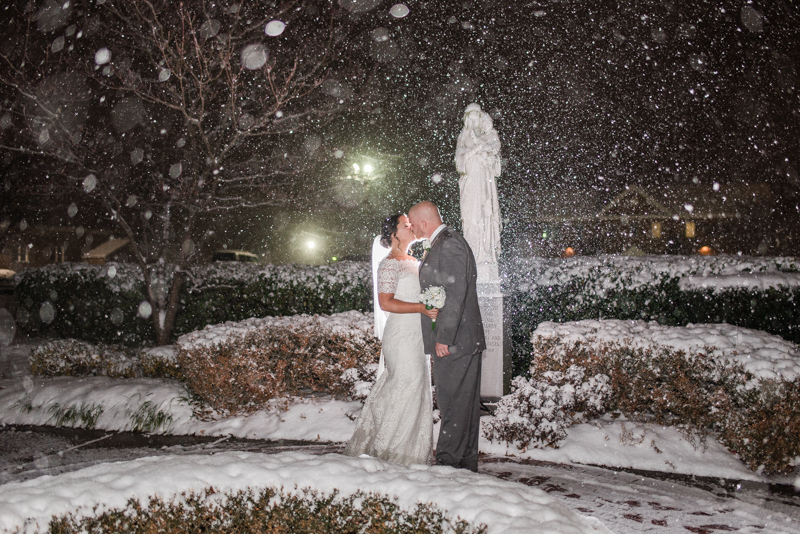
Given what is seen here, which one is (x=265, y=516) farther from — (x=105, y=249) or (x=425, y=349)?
(x=105, y=249)

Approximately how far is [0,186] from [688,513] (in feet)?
56.7

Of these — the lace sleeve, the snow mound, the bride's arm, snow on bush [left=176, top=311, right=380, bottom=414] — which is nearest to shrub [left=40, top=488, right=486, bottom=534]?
the snow mound

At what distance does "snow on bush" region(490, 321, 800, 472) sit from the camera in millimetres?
4242

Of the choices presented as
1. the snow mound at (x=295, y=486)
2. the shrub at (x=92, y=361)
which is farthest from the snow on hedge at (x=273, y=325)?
the snow mound at (x=295, y=486)

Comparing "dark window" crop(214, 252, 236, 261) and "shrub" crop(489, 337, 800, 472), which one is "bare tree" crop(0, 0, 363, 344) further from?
"dark window" crop(214, 252, 236, 261)

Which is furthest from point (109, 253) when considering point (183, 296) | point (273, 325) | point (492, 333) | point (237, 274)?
point (492, 333)

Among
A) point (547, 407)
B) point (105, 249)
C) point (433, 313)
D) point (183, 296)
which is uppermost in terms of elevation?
point (105, 249)

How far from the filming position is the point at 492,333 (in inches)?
260

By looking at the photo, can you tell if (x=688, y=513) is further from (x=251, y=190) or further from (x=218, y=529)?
(x=251, y=190)

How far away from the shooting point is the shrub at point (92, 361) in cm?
757

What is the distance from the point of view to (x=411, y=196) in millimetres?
24219

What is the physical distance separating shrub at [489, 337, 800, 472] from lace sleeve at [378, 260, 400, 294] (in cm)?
207

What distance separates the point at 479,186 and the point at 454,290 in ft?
10.6

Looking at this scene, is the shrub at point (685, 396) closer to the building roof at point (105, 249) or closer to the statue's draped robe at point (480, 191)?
the statue's draped robe at point (480, 191)
